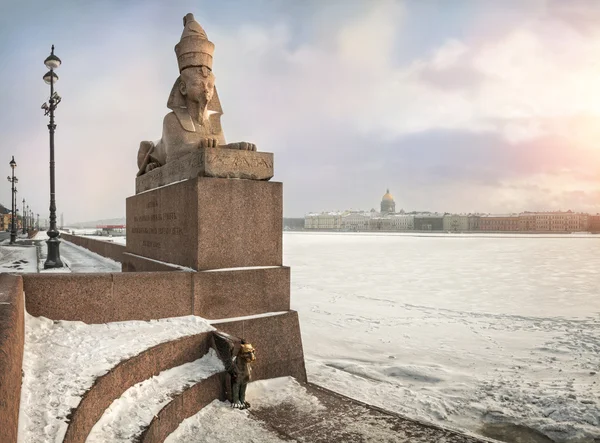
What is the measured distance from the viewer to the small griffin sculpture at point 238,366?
12.3 ft

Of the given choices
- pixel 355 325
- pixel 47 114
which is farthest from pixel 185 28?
pixel 47 114

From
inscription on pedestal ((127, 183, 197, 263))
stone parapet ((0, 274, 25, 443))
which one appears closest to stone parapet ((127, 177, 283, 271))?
inscription on pedestal ((127, 183, 197, 263))

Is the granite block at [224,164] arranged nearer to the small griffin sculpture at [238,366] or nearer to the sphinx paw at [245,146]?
the sphinx paw at [245,146]

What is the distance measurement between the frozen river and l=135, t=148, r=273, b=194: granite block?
253cm

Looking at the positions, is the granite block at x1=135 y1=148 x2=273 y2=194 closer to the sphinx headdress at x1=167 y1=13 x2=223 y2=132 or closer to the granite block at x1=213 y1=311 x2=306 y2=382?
the sphinx headdress at x1=167 y1=13 x2=223 y2=132

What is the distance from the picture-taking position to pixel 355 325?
8.02 metres

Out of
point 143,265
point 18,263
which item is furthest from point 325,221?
point 143,265

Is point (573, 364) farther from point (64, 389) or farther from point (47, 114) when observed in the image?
point (47, 114)

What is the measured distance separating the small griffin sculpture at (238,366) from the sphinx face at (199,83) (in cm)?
345

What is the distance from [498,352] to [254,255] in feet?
13.1

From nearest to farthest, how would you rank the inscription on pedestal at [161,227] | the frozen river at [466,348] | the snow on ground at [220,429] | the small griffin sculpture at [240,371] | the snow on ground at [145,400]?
the snow on ground at [145,400], the snow on ground at [220,429], the small griffin sculpture at [240,371], the frozen river at [466,348], the inscription on pedestal at [161,227]

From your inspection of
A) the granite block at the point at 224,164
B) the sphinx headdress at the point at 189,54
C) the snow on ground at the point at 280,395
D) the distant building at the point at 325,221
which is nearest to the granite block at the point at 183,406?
the snow on ground at the point at 280,395

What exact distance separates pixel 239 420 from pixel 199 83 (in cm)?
423

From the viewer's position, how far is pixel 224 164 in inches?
193
